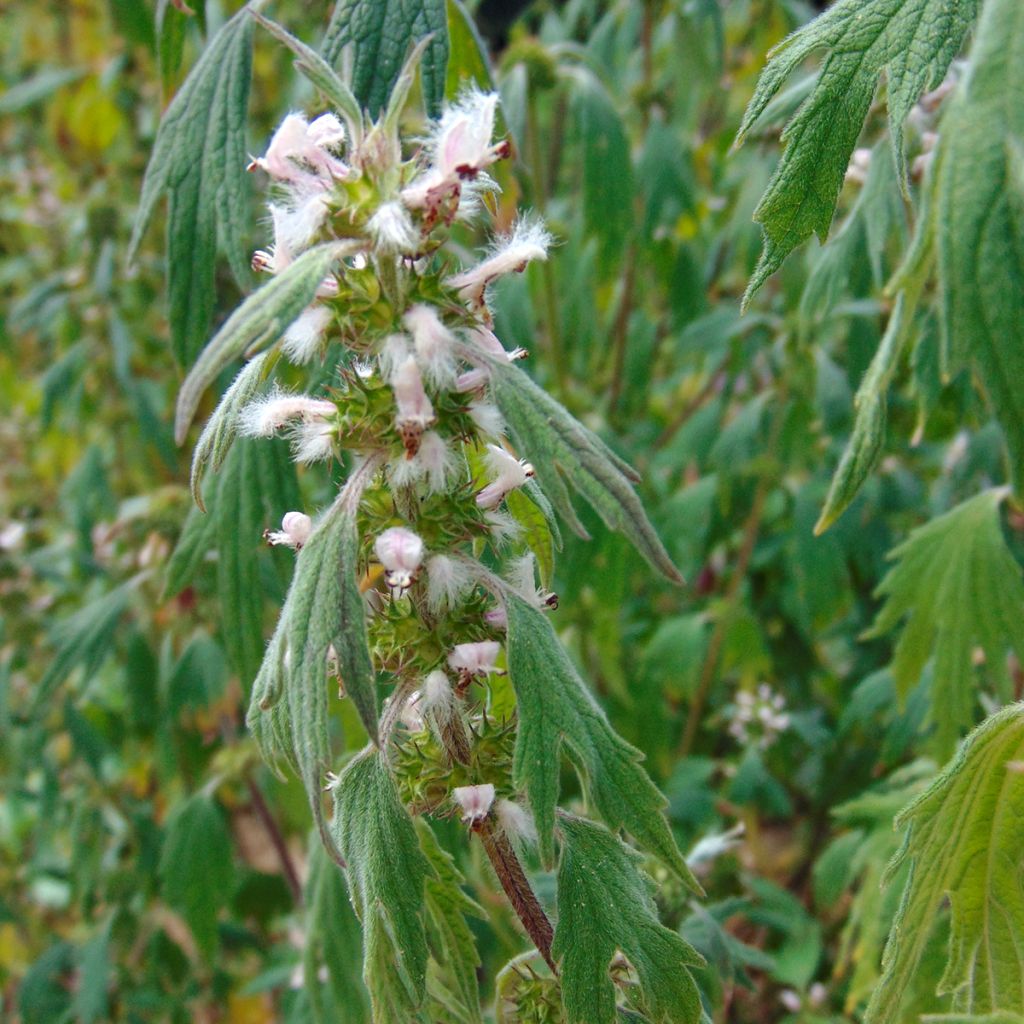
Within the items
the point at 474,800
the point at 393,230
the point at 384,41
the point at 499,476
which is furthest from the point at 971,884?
the point at 384,41

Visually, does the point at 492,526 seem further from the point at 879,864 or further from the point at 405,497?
the point at 879,864

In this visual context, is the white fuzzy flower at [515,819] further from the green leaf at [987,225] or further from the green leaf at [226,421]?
the green leaf at [987,225]

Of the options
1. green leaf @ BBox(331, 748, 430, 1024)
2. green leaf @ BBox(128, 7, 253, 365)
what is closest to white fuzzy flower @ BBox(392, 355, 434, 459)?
green leaf @ BBox(331, 748, 430, 1024)

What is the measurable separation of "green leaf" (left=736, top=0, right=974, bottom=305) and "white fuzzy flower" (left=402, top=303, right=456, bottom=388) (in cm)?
29

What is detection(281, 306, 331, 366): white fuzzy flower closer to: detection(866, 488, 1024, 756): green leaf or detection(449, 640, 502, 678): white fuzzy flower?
detection(449, 640, 502, 678): white fuzzy flower

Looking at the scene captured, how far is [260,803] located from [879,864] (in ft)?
4.38

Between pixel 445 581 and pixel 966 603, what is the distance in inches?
42.8

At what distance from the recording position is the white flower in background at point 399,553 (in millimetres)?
870

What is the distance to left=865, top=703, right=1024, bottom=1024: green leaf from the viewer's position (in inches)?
40.3

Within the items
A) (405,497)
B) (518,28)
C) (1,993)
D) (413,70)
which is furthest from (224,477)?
(1,993)

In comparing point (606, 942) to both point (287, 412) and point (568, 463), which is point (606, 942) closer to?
point (568, 463)

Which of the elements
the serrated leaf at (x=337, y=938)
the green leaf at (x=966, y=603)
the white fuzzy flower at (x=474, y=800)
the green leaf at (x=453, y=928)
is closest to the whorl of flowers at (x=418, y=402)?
the white fuzzy flower at (x=474, y=800)

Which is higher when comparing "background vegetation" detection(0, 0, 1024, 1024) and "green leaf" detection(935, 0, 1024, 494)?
"green leaf" detection(935, 0, 1024, 494)

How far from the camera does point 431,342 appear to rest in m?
0.83
